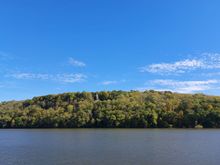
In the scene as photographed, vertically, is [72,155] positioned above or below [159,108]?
below

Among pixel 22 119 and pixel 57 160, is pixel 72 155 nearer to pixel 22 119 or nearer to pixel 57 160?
pixel 57 160

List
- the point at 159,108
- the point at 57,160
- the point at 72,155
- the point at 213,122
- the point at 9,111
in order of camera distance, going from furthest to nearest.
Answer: the point at 9,111 → the point at 159,108 → the point at 213,122 → the point at 72,155 → the point at 57,160

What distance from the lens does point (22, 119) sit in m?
184

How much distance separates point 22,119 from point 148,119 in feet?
252

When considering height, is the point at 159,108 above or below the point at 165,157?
above

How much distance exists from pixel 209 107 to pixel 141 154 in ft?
365

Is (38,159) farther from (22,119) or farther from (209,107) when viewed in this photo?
(22,119)

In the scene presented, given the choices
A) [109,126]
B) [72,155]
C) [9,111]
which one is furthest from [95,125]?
[72,155]

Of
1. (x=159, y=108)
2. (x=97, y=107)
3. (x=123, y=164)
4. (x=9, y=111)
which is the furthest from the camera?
(x=9, y=111)

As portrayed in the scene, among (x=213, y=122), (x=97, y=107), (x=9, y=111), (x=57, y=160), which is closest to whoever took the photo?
(x=57, y=160)

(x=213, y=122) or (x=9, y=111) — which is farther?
(x=9, y=111)

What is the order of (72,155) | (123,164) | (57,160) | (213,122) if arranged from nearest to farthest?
1. (123,164)
2. (57,160)
3. (72,155)
4. (213,122)

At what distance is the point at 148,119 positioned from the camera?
15325 centimetres

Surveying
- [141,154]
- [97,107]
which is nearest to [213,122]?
[97,107]
